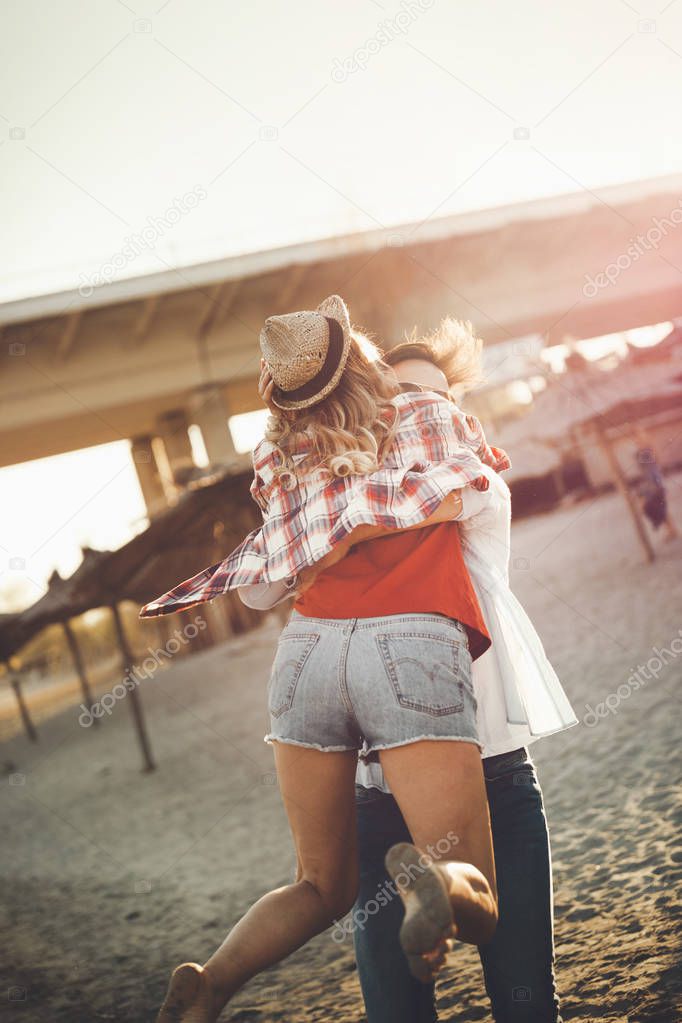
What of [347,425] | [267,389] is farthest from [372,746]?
[267,389]

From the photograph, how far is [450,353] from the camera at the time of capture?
2.45m

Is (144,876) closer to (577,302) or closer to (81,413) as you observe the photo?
(81,413)

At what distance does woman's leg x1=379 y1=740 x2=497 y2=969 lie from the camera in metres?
1.73

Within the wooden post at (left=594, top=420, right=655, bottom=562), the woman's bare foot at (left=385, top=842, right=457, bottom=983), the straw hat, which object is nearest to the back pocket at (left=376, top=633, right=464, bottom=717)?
the woman's bare foot at (left=385, top=842, right=457, bottom=983)

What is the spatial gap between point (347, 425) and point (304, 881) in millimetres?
1007

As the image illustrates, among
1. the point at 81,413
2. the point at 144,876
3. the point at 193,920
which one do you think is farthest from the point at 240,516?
the point at 81,413

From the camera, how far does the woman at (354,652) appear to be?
6.13 ft

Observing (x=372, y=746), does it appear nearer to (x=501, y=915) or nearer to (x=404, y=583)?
(x=404, y=583)

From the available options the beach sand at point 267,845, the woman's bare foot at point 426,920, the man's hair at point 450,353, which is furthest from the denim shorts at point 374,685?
the beach sand at point 267,845

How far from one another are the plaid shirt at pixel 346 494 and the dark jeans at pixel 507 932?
672 mm

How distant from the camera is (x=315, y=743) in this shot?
200 centimetres

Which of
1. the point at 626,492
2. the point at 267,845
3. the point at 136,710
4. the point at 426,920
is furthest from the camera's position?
the point at 626,492

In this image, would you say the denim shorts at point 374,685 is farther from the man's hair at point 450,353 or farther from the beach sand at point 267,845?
the beach sand at point 267,845

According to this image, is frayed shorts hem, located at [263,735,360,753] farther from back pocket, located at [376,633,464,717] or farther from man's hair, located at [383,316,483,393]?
man's hair, located at [383,316,483,393]
